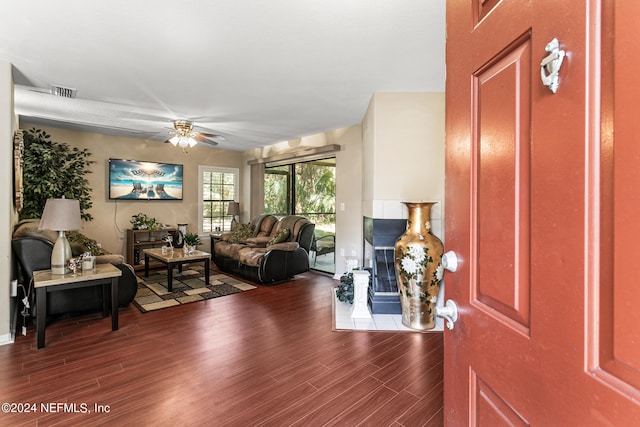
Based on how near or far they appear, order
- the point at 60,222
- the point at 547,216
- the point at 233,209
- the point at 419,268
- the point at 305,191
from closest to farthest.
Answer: the point at 547,216
the point at 60,222
the point at 419,268
the point at 305,191
the point at 233,209

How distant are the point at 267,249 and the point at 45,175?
322 centimetres

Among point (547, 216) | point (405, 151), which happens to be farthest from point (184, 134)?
point (547, 216)

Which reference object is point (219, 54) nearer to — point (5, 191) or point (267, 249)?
point (5, 191)

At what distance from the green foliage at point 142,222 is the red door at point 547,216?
5930 millimetres

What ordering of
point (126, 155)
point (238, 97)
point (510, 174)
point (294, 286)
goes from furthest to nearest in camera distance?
point (126, 155)
point (294, 286)
point (238, 97)
point (510, 174)

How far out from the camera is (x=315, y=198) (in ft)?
19.0

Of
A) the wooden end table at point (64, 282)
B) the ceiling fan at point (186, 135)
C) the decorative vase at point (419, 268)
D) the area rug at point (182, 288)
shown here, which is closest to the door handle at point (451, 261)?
the decorative vase at point (419, 268)

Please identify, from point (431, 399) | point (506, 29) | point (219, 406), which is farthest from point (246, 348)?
point (506, 29)

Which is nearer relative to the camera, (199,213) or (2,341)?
(2,341)

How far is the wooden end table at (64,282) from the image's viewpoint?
251cm

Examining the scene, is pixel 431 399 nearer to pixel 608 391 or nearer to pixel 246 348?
pixel 246 348

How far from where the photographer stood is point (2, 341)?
2574 mm

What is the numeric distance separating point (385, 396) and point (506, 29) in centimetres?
205

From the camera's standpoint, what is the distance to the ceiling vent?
320 cm
